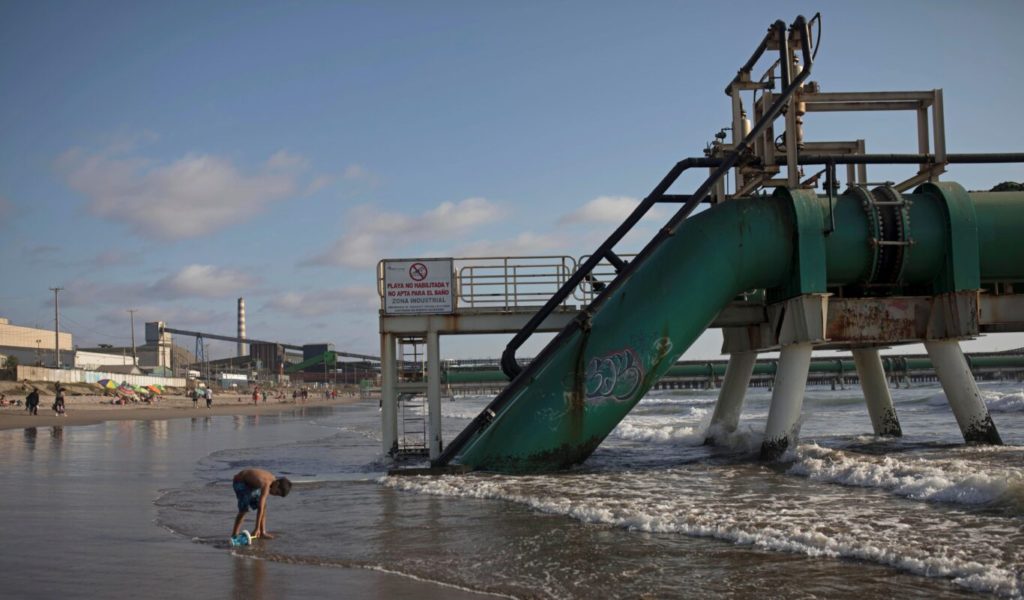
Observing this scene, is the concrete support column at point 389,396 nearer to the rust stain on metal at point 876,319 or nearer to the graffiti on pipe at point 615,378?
the graffiti on pipe at point 615,378

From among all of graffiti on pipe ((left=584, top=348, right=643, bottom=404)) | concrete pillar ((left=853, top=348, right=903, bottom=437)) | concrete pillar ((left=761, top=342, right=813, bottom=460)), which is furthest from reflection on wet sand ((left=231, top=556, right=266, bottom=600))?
concrete pillar ((left=853, top=348, right=903, bottom=437))

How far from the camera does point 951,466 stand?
1483 cm

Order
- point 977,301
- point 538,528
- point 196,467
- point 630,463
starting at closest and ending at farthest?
point 538,528 < point 977,301 < point 630,463 < point 196,467

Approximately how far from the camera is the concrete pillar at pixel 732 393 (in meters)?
21.7

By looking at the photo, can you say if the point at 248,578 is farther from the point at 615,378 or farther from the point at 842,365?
the point at 842,365

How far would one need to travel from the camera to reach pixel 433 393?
62.2 feet

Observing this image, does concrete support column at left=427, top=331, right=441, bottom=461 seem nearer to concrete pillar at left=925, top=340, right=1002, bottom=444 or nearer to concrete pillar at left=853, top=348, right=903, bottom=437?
concrete pillar at left=925, top=340, right=1002, bottom=444

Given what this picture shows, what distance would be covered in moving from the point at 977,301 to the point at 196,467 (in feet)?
57.3

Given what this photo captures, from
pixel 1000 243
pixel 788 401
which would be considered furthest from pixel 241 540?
pixel 1000 243

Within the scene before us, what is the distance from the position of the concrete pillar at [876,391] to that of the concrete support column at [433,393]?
10475 millimetres

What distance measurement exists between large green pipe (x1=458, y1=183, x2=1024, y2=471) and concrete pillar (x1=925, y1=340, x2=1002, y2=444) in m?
1.32

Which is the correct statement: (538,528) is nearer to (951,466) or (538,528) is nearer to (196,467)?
(951,466)

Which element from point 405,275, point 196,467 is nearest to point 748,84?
point 405,275

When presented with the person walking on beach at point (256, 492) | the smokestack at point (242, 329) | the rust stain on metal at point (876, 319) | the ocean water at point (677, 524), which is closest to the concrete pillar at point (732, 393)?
the ocean water at point (677, 524)
